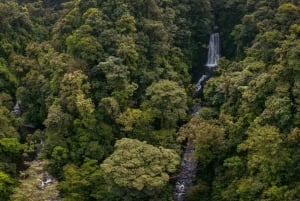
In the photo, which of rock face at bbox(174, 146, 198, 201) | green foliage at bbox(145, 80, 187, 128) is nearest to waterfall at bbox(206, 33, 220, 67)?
rock face at bbox(174, 146, 198, 201)

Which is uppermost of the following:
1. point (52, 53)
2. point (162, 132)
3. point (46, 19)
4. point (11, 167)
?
point (46, 19)

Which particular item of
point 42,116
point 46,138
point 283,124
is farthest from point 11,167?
point 283,124

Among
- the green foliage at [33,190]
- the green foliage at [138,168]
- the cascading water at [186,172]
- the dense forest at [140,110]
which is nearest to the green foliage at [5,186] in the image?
the dense forest at [140,110]

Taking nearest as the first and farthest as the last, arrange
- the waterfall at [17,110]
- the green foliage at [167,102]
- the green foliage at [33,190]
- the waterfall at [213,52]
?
the green foliage at [33,190], the green foliage at [167,102], the waterfall at [17,110], the waterfall at [213,52]

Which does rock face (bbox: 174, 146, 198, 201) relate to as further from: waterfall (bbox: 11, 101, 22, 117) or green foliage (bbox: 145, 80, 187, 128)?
waterfall (bbox: 11, 101, 22, 117)

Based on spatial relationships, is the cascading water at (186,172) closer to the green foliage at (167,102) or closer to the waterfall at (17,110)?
the green foliage at (167,102)

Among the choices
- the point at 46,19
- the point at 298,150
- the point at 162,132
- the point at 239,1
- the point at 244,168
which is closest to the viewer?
the point at 298,150

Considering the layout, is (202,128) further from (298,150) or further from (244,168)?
A: (298,150)
